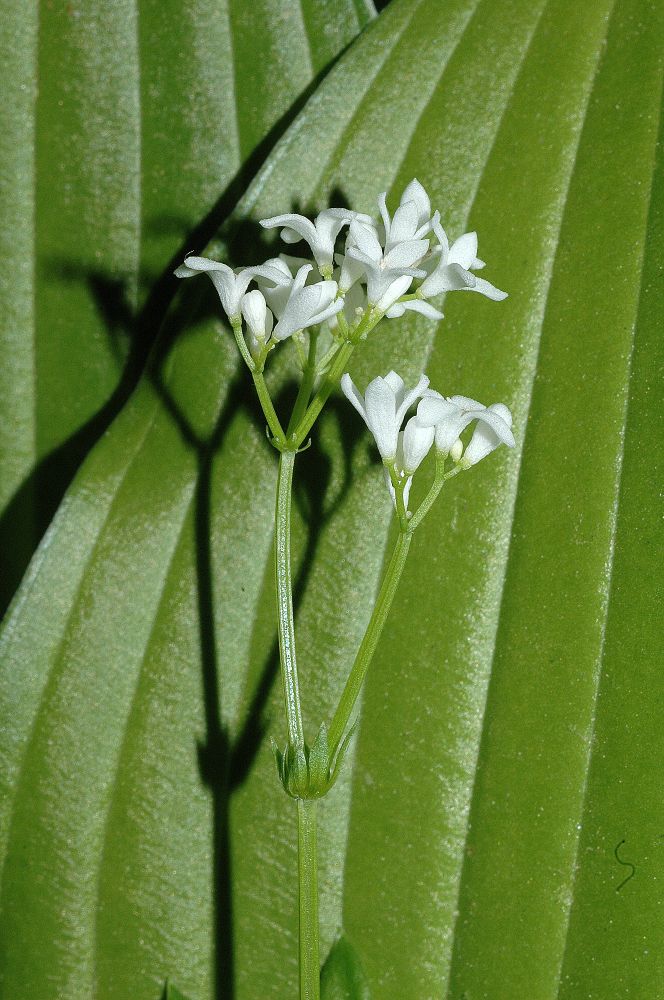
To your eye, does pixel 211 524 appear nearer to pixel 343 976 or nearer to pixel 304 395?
pixel 304 395

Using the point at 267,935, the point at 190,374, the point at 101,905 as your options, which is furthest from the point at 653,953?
the point at 190,374

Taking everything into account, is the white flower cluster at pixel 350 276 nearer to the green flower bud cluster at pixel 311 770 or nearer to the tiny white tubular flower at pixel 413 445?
the tiny white tubular flower at pixel 413 445

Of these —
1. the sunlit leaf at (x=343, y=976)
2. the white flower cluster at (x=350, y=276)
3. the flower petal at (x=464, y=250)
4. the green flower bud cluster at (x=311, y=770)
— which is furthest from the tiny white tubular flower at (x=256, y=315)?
the sunlit leaf at (x=343, y=976)

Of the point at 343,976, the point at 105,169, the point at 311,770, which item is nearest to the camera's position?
the point at 311,770

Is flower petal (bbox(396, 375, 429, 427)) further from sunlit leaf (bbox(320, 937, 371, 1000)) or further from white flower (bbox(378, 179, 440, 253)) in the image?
sunlit leaf (bbox(320, 937, 371, 1000))

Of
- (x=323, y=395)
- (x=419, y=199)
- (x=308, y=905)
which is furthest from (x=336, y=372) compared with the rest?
(x=308, y=905)
